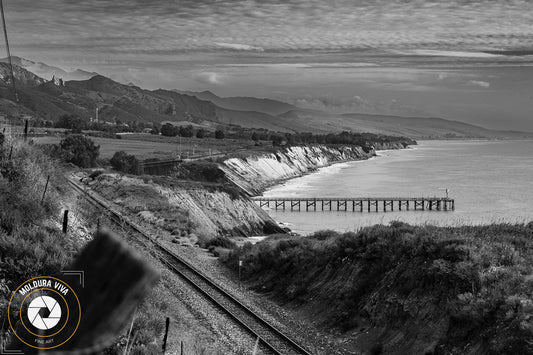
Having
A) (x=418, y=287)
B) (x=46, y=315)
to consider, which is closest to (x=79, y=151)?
(x=418, y=287)

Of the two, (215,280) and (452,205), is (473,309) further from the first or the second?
(452,205)

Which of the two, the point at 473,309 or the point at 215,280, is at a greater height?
the point at 473,309

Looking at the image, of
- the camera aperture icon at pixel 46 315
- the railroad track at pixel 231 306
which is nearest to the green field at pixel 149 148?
the railroad track at pixel 231 306

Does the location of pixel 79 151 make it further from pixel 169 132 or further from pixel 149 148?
pixel 169 132

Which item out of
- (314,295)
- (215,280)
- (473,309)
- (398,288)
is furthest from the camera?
(215,280)

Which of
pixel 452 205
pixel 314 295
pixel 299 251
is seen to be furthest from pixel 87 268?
pixel 452 205
